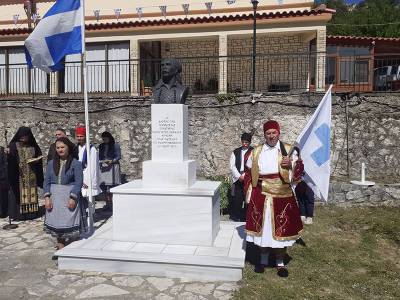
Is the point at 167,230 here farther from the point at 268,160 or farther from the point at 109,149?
the point at 109,149

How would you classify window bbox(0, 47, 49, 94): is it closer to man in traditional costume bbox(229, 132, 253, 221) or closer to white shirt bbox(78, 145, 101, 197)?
white shirt bbox(78, 145, 101, 197)

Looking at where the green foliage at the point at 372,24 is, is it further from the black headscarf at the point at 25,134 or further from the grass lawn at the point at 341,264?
the black headscarf at the point at 25,134

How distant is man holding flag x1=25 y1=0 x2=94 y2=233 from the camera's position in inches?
235

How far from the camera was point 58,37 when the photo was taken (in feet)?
19.9

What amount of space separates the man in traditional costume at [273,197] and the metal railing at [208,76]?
8.25m

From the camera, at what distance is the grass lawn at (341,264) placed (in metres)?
4.45

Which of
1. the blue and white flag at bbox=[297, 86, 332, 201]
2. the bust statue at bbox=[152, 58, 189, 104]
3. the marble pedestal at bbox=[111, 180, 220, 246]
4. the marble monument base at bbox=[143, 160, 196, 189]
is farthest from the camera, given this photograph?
the bust statue at bbox=[152, 58, 189, 104]

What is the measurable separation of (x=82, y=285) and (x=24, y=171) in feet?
12.0

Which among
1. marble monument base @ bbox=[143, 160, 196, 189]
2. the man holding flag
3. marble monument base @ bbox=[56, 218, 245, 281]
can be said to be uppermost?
the man holding flag

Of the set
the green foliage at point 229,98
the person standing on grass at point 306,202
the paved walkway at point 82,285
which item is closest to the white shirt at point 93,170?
the paved walkway at point 82,285

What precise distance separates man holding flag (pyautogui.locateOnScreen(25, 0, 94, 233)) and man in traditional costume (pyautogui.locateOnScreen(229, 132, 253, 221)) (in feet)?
8.80

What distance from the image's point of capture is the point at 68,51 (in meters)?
6.08

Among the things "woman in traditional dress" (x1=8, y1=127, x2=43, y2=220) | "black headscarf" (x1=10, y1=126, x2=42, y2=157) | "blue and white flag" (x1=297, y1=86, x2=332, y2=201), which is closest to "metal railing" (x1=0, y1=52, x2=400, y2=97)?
"black headscarf" (x1=10, y1=126, x2=42, y2=157)

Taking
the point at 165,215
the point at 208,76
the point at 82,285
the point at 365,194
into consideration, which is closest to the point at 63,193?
the point at 82,285
